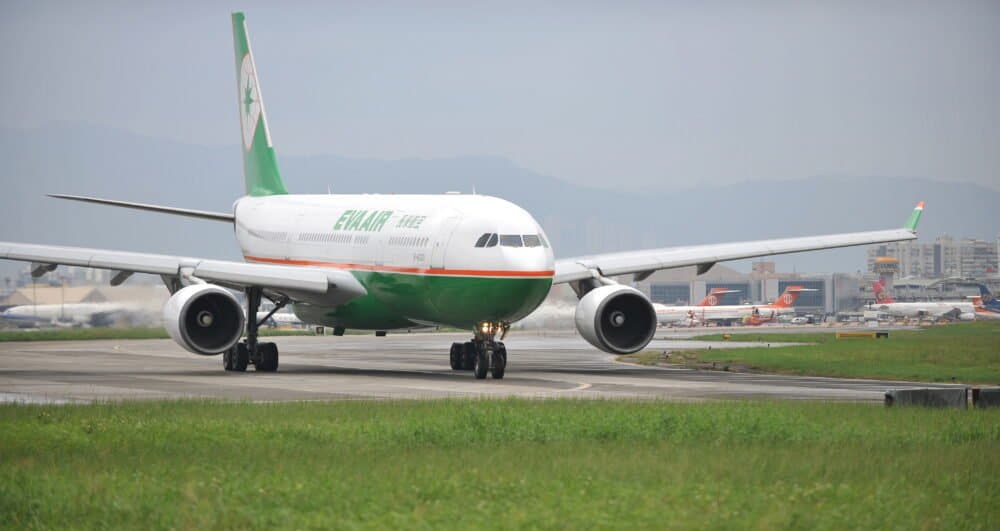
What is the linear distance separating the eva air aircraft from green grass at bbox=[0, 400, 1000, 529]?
35.2 feet

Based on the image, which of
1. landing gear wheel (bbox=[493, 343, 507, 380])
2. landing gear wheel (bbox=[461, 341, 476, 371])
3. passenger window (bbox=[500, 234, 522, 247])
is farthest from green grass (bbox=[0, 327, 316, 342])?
passenger window (bbox=[500, 234, 522, 247])

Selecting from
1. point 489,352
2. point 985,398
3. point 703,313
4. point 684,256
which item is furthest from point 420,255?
point 703,313

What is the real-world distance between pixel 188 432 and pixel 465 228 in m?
16.4

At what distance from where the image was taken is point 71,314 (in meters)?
73.8

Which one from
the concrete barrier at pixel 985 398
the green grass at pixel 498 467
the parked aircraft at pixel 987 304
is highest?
the parked aircraft at pixel 987 304

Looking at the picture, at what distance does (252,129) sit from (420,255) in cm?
1740

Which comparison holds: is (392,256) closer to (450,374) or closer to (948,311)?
(450,374)

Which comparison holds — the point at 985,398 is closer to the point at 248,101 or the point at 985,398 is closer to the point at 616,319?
the point at 616,319

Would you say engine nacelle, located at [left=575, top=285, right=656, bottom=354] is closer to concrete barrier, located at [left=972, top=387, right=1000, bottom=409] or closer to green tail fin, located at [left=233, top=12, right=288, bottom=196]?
concrete barrier, located at [left=972, top=387, right=1000, bottom=409]

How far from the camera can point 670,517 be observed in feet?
46.1

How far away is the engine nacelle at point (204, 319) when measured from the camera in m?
36.5

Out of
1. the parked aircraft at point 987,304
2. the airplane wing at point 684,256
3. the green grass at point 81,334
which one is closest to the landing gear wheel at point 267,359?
the airplane wing at point 684,256

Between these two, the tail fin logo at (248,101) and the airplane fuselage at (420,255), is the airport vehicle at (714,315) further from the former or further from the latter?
the airplane fuselage at (420,255)

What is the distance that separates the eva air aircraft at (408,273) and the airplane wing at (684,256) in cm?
5
